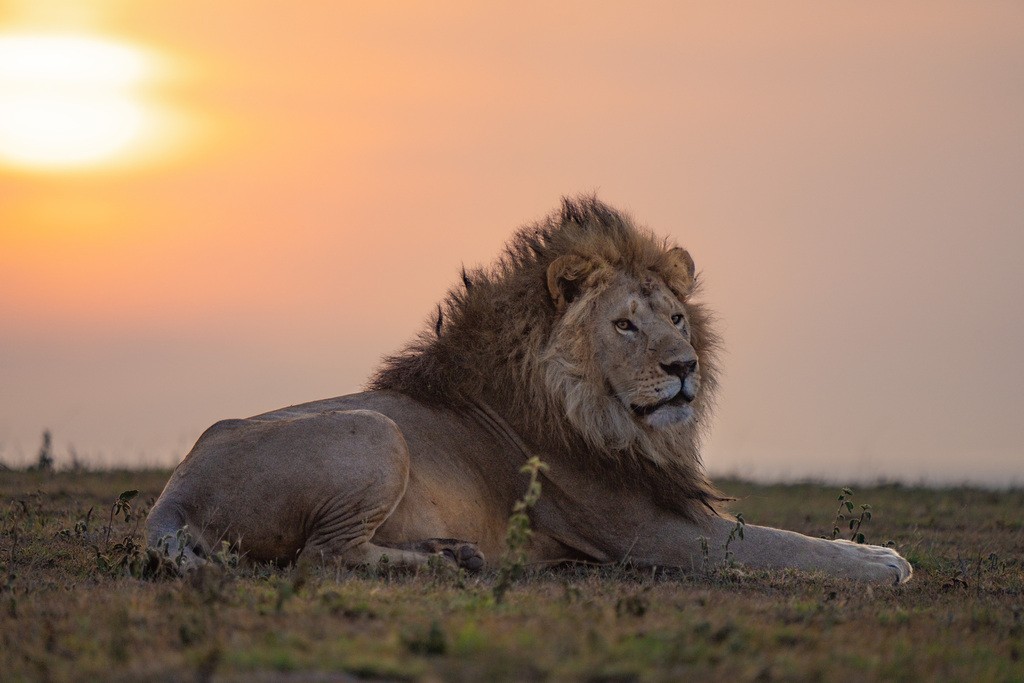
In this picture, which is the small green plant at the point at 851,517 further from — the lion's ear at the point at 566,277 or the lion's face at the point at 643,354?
the lion's ear at the point at 566,277

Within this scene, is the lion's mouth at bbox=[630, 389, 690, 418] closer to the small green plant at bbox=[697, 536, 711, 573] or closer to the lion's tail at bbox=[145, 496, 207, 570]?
the small green plant at bbox=[697, 536, 711, 573]

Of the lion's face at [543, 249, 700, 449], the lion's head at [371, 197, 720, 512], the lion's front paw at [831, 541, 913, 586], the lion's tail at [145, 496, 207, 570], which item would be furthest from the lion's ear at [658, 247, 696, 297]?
the lion's tail at [145, 496, 207, 570]

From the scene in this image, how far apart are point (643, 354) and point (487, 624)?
2.99 metres

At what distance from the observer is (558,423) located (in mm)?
7418

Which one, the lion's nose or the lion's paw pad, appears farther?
the lion's nose

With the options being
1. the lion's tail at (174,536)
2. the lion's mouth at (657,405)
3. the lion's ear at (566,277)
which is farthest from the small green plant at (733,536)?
the lion's tail at (174,536)

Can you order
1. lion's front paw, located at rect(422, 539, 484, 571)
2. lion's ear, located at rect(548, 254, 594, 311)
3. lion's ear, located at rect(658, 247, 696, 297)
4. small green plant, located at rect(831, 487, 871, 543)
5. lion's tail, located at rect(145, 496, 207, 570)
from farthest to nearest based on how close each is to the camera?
small green plant, located at rect(831, 487, 871, 543)
lion's ear, located at rect(658, 247, 696, 297)
lion's ear, located at rect(548, 254, 594, 311)
lion's front paw, located at rect(422, 539, 484, 571)
lion's tail, located at rect(145, 496, 207, 570)

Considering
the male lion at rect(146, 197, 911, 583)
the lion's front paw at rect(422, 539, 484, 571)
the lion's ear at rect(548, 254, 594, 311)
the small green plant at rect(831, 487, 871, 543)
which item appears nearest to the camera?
the lion's front paw at rect(422, 539, 484, 571)

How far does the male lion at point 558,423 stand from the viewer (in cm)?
695

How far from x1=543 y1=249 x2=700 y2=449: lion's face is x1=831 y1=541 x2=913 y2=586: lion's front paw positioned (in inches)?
48.3

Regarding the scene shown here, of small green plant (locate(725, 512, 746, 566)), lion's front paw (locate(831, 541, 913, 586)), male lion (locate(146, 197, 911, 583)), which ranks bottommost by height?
lion's front paw (locate(831, 541, 913, 586))

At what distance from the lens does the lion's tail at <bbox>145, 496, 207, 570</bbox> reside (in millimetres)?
→ 6129

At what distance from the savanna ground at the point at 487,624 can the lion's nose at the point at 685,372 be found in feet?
3.45

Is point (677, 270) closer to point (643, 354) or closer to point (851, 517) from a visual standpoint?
point (643, 354)
